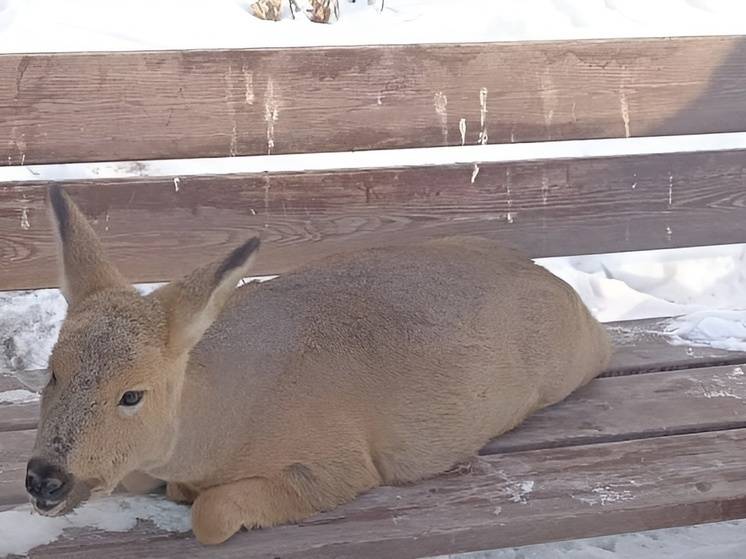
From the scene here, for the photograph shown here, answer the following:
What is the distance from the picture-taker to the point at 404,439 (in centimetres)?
331

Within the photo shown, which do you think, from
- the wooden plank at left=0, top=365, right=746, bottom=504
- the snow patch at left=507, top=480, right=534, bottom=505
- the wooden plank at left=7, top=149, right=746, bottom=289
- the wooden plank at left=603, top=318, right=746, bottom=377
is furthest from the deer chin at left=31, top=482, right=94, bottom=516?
the wooden plank at left=603, top=318, right=746, bottom=377

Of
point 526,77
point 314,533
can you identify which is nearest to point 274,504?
point 314,533

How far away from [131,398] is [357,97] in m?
2.20

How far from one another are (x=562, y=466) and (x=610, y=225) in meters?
1.84

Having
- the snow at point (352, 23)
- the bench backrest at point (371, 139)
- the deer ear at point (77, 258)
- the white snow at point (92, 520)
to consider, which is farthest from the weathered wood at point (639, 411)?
the snow at point (352, 23)

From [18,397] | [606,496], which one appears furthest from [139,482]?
[606,496]

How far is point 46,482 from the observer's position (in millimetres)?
2525

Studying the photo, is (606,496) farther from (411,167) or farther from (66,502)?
(411,167)

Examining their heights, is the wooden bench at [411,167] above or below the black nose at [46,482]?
above

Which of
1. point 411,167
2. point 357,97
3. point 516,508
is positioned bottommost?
point 516,508

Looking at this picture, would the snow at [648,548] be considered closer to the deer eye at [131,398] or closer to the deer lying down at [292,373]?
Result: the deer lying down at [292,373]

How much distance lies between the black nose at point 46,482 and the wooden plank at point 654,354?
2145 millimetres

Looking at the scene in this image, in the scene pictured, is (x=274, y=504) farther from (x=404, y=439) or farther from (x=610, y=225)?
(x=610, y=225)

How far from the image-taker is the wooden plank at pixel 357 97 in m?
→ 4.39
